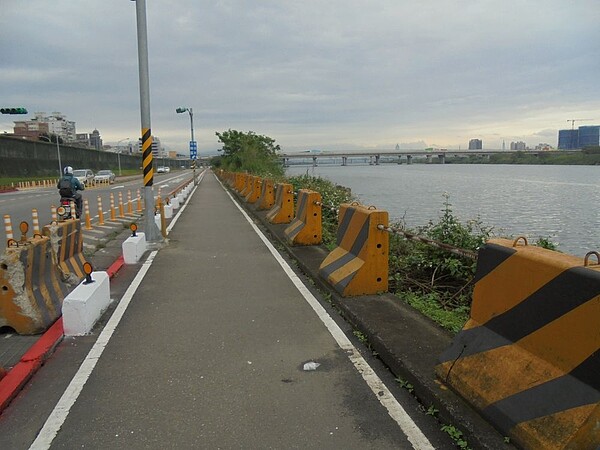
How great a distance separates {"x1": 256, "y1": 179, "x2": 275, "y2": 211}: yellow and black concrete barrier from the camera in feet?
56.1

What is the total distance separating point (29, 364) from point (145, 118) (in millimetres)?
7422

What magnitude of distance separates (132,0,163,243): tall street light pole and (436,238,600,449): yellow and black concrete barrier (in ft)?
27.5

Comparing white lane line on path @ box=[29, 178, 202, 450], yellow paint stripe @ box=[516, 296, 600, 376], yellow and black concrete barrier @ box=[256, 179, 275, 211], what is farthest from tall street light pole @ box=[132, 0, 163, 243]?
yellow paint stripe @ box=[516, 296, 600, 376]

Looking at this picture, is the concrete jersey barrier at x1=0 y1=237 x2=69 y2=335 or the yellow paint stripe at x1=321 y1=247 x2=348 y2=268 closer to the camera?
the concrete jersey barrier at x1=0 y1=237 x2=69 y2=335

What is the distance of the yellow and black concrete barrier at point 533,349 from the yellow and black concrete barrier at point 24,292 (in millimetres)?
4441

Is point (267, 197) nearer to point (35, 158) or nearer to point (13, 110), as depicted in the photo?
point (13, 110)

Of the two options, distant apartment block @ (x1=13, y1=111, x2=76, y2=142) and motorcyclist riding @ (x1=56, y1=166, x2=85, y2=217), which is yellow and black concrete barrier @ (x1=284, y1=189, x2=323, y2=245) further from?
distant apartment block @ (x1=13, y1=111, x2=76, y2=142)

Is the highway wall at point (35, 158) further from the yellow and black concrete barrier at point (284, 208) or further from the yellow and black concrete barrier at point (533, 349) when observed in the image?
the yellow and black concrete barrier at point (533, 349)

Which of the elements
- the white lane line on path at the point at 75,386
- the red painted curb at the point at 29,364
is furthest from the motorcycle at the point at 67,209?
the red painted curb at the point at 29,364

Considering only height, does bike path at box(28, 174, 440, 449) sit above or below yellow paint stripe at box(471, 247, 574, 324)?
below

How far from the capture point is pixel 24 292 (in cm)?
516

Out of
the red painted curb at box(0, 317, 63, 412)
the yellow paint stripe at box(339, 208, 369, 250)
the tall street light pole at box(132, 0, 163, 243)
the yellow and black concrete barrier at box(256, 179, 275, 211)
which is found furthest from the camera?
the yellow and black concrete barrier at box(256, 179, 275, 211)

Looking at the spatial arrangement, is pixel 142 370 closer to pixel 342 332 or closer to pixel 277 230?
pixel 342 332

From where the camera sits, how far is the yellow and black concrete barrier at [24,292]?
511 centimetres
